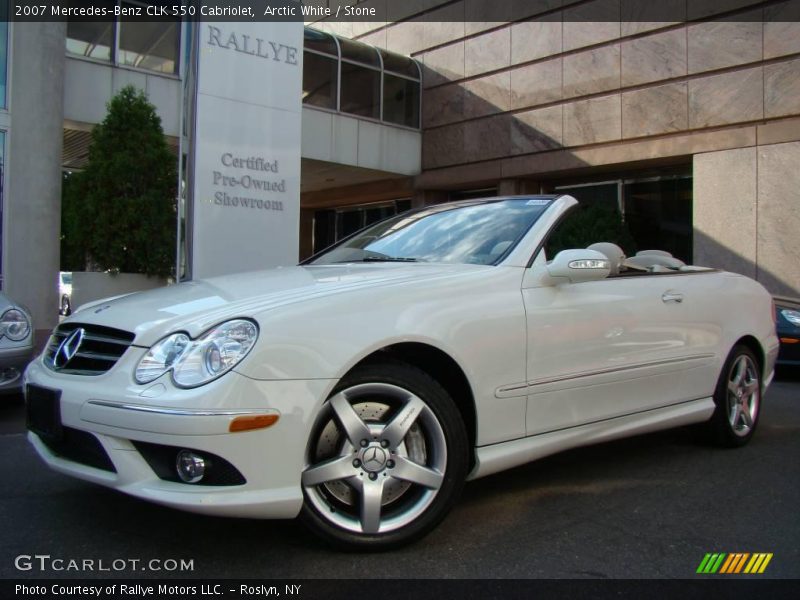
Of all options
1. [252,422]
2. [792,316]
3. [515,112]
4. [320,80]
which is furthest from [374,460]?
[320,80]

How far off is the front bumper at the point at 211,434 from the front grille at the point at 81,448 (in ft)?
0.08

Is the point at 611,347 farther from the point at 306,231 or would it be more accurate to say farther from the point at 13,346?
the point at 306,231

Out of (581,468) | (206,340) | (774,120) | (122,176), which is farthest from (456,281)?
(774,120)

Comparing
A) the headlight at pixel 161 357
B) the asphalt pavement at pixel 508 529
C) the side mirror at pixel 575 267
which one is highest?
the side mirror at pixel 575 267

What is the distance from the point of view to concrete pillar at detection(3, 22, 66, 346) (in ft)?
38.3

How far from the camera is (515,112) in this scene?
1769cm

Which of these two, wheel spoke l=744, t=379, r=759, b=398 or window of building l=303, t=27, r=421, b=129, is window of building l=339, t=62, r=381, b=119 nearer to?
window of building l=303, t=27, r=421, b=129

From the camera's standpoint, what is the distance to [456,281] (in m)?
3.20

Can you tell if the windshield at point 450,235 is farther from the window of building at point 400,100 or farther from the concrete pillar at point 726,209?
the window of building at point 400,100

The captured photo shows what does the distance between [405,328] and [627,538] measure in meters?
1.32

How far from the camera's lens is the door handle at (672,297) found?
4102 millimetres

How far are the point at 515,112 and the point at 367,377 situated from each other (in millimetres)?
15970

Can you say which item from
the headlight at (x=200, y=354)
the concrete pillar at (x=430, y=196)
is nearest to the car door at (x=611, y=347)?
the headlight at (x=200, y=354)

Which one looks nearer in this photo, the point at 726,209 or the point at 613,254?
the point at 613,254
